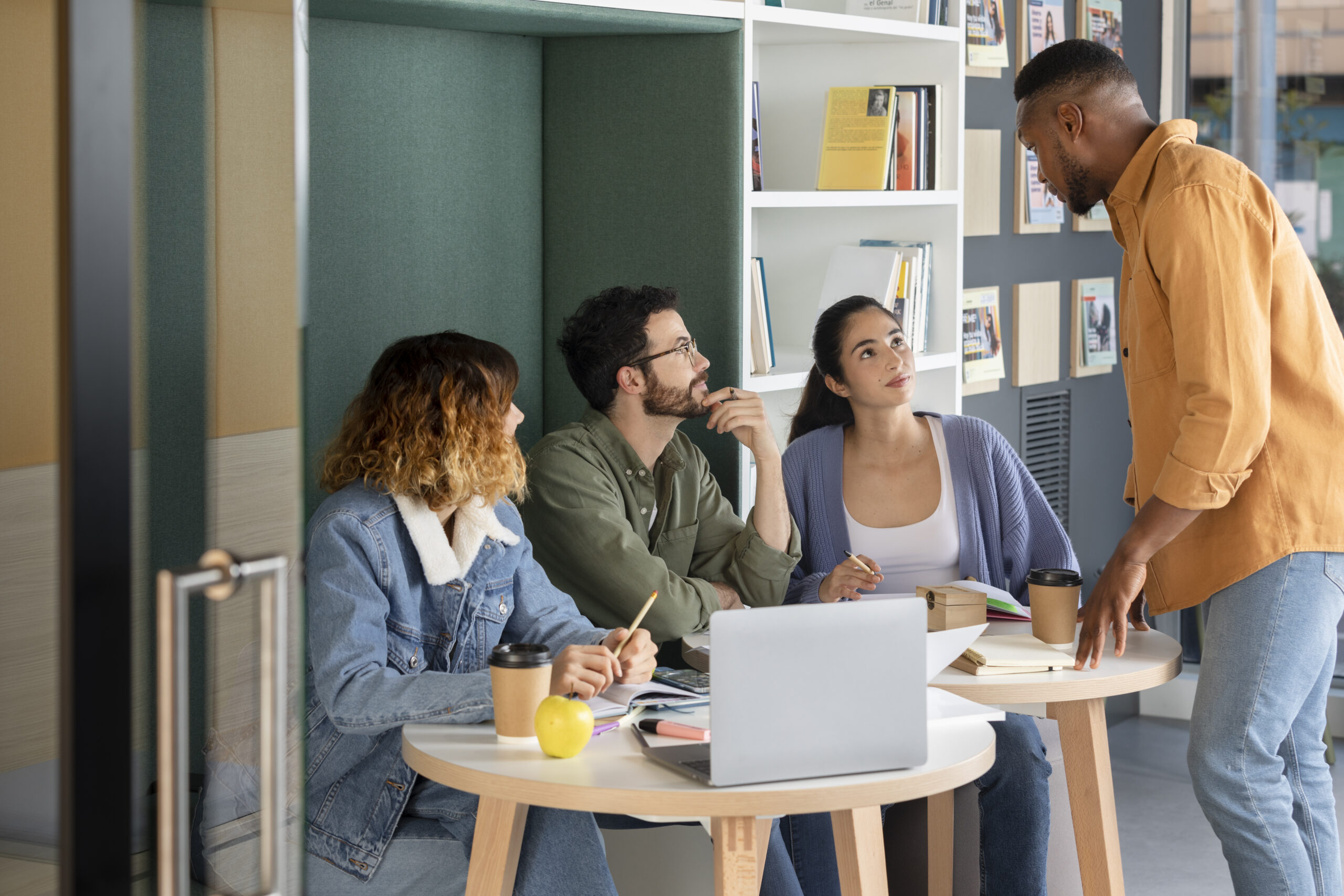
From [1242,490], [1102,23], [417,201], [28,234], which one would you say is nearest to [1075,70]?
[1242,490]

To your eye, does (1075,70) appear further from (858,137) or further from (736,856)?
(736,856)

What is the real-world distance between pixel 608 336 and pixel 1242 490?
3.92ft

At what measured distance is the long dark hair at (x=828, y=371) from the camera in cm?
290

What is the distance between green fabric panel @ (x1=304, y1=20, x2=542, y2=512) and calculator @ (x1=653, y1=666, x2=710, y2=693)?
2.44ft

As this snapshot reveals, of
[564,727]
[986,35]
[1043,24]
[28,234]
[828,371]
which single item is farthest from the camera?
[1043,24]

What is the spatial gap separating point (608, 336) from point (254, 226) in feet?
4.81

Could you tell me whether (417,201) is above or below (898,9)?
below

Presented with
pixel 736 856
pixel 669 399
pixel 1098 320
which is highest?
pixel 1098 320

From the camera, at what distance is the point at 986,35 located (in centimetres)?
371

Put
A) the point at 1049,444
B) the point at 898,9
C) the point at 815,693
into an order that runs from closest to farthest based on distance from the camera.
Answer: the point at 815,693, the point at 898,9, the point at 1049,444

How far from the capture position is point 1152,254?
215 centimetres

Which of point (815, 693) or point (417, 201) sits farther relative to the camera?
point (417, 201)

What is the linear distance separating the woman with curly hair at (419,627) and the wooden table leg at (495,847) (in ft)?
0.42

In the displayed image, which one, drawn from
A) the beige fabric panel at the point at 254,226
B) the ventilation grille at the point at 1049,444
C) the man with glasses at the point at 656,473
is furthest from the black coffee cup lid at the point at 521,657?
the ventilation grille at the point at 1049,444
